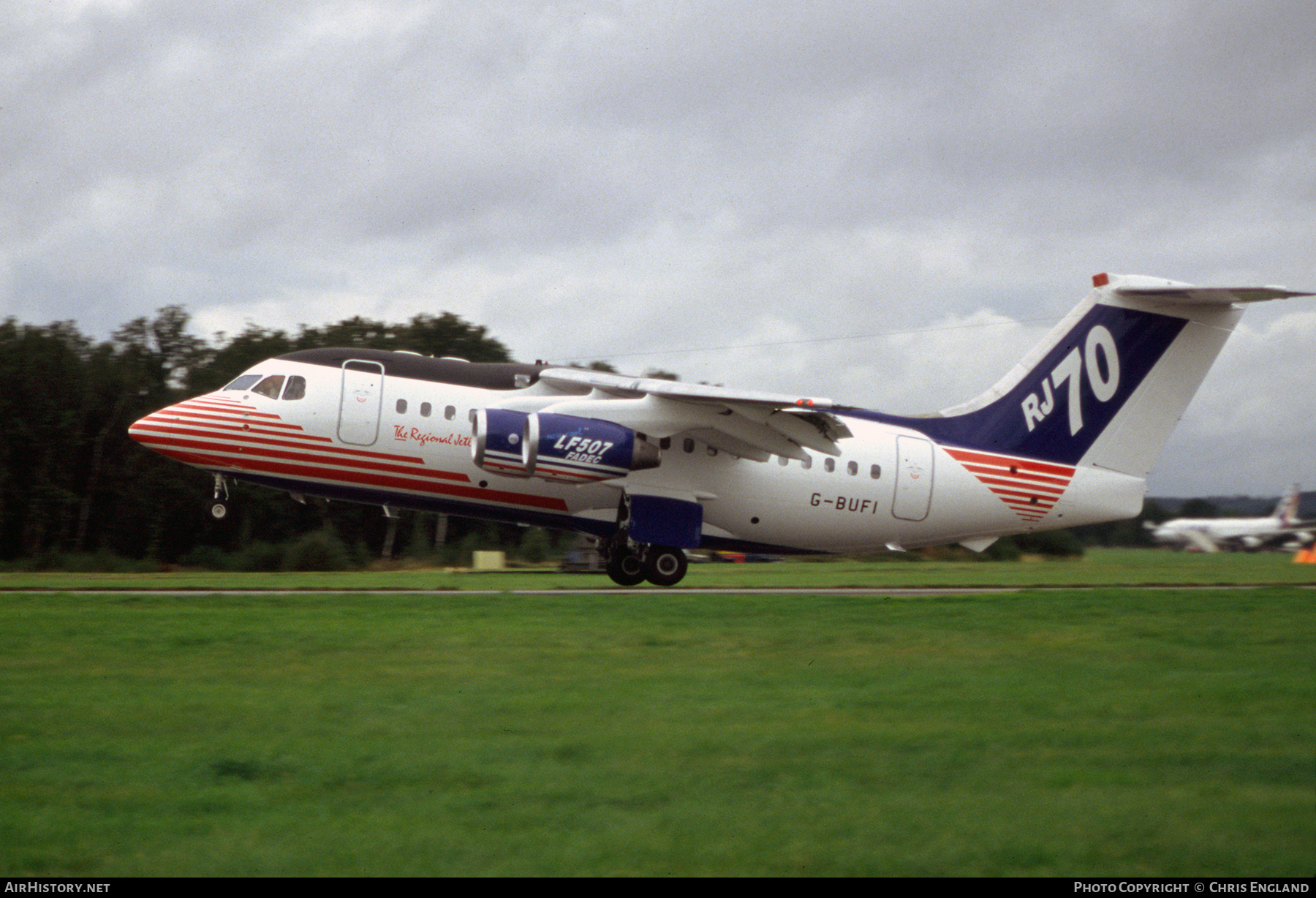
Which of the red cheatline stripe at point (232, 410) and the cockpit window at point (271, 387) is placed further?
the cockpit window at point (271, 387)

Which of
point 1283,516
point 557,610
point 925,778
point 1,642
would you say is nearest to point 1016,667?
point 925,778

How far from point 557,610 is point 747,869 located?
11026 millimetres

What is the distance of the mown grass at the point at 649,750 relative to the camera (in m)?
6.13

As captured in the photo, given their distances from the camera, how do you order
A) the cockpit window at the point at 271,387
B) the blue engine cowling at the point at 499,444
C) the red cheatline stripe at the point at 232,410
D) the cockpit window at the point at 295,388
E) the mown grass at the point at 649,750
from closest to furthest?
the mown grass at the point at 649,750 → the blue engine cowling at the point at 499,444 → the red cheatline stripe at the point at 232,410 → the cockpit window at the point at 295,388 → the cockpit window at the point at 271,387

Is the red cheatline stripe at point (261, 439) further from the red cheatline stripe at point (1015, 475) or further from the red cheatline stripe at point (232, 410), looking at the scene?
the red cheatline stripe at point (1015, 475)

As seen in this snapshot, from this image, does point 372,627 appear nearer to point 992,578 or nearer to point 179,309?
point 992,578

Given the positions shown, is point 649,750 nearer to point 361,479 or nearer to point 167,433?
point 361,479

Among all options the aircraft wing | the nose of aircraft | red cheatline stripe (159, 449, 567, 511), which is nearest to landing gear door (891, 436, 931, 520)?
the aircraft wing

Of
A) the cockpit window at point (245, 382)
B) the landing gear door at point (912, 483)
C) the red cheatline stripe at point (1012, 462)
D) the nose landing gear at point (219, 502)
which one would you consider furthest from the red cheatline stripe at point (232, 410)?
the red cheatline stripe at point (1012, 462)

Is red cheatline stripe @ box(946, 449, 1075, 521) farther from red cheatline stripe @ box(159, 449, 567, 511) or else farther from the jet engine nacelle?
red cheatline stripe @ box(159, 449, 567, 511)

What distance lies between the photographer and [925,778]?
24.5ft

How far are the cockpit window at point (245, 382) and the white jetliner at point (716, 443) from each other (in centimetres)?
4

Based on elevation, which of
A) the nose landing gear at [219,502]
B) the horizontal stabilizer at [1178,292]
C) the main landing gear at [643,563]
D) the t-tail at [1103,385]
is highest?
the horizontal stabilizer at [1178,292]

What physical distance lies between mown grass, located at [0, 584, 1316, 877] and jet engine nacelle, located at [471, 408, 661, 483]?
6.43m
